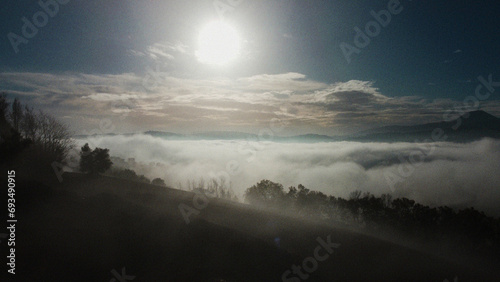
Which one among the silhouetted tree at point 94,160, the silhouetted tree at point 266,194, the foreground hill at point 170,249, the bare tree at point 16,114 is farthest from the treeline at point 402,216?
the bare tree at point 16,114

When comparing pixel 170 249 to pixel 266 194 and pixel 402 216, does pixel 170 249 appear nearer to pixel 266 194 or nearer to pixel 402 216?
pixel 402 216

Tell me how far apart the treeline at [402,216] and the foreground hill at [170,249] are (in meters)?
21.0

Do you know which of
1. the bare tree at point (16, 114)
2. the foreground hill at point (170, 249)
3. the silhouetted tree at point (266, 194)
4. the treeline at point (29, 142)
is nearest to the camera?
the foreground hill at point (170, 249)

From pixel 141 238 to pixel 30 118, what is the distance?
61.5 metres

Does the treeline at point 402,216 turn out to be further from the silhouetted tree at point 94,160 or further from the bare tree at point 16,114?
the bare tree at point 16,114

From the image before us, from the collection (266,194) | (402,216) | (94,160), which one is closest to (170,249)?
(94,160)

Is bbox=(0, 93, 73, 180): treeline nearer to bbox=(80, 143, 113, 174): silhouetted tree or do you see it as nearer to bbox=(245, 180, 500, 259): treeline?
bbox=(80, 143, 113, 174): silhouetted tree

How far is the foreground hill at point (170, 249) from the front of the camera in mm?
20734

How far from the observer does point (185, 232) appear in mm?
30141

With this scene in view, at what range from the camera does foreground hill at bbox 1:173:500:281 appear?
68.0 feet

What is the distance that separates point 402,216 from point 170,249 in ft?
216

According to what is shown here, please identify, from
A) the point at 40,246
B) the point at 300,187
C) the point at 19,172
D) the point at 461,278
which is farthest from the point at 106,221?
the point at 300,187

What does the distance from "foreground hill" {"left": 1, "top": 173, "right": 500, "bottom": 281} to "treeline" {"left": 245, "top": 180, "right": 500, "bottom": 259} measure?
21.0 meters

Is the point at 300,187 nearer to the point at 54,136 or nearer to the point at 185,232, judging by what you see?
the point at 185,232
